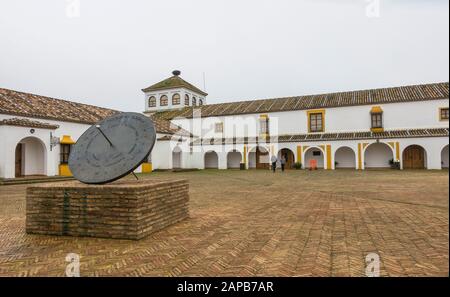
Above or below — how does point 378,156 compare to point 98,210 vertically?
above

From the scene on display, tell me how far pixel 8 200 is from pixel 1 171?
8.19 metres

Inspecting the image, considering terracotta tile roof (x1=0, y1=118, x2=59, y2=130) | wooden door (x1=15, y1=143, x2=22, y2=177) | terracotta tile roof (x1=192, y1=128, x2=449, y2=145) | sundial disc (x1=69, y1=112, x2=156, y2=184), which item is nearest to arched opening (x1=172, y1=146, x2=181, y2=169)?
terracotta tile roof (x1=192, y1=128, x2=449, y2=145)

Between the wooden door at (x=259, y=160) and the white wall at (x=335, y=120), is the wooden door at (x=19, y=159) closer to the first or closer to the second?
the white wall at (x=335, y=120)

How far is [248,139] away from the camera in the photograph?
29766mm

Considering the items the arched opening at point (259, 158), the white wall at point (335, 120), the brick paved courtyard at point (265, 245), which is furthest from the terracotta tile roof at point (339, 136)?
the brick paved courtyard at point (265, 245)

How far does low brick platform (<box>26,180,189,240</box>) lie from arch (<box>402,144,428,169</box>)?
2426cm

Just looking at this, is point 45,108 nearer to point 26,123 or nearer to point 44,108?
point 44,108

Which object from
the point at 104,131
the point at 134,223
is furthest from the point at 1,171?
the point at 134,223

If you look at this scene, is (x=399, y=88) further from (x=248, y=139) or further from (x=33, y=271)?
(x=33, y=271)

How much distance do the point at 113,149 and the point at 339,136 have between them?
2385 cm

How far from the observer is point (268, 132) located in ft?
98.3

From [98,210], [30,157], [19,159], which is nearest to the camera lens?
[98,210]

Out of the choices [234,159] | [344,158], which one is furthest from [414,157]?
[234,159]

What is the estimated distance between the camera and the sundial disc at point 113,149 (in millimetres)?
5285
